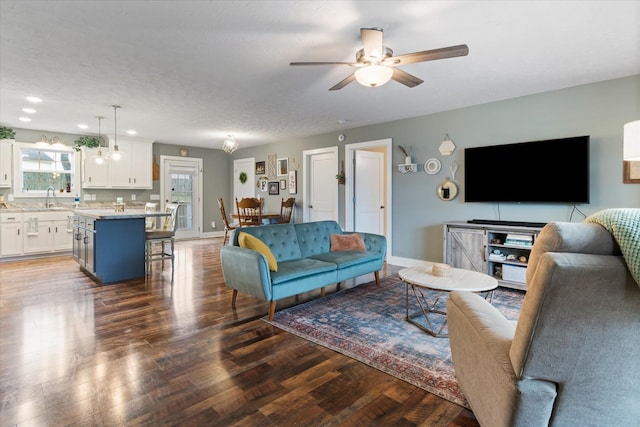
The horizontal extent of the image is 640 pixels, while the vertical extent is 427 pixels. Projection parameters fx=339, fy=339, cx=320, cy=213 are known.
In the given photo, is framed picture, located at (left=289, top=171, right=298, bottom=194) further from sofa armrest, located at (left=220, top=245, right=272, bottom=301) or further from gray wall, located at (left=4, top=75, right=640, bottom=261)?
sofa armrest, located at (left=220, top=245, right=272, bottom=301)

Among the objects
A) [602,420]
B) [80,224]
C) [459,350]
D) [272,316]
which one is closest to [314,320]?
[272,316]

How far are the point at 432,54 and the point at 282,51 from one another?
1300mm

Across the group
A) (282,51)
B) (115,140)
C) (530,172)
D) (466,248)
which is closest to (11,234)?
(115,140)

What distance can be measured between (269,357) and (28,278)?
14.0 ft

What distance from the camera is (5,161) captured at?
6.04 m

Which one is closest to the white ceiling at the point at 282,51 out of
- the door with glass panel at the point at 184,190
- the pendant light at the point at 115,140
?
the pendant light at the point at 115,140

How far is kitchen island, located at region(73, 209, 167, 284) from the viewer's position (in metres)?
4.30

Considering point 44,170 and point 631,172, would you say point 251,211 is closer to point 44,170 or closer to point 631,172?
point 44,170

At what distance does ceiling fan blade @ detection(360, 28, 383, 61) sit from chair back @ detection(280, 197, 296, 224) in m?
5.02

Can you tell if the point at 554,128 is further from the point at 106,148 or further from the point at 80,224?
the point at 106,148

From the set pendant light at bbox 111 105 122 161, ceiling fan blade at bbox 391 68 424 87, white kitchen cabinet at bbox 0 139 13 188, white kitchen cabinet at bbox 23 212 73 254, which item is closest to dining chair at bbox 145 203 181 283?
pendant light at bbox 111 105 122 161

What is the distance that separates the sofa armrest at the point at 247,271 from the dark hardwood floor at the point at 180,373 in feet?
0.89

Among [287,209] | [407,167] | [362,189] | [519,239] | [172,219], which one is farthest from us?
[287,209]

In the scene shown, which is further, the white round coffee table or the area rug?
the white round coffee table
